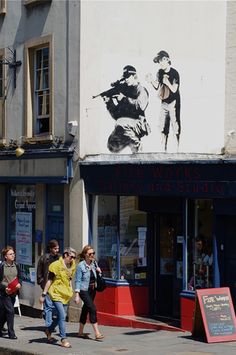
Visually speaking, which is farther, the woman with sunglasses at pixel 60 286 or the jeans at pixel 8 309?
the jeans at pixel 8 309

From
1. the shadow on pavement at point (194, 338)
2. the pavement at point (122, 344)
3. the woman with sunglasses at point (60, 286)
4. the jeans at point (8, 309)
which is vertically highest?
the woman with sunglasses at point (60, 286)

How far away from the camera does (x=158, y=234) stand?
19531mm

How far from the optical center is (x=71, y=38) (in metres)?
19.9

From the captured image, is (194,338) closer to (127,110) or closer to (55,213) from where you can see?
(55,213)

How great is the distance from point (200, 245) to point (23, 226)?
6297 mm

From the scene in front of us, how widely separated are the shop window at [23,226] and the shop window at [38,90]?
1.59m

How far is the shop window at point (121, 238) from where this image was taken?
19.6 metres

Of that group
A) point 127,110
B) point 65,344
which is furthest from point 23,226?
point 65,344

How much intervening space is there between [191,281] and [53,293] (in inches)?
121

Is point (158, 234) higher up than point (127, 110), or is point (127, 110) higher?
point (127, 110)

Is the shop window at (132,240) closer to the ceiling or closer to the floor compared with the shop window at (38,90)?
closer to the floor

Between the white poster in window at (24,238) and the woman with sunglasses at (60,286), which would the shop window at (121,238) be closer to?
the white poster in window at (24,238)

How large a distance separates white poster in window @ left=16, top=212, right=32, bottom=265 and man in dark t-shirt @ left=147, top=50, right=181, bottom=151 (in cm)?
418

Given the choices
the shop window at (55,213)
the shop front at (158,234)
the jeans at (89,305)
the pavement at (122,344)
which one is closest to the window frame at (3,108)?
the shop window at (55,213)
